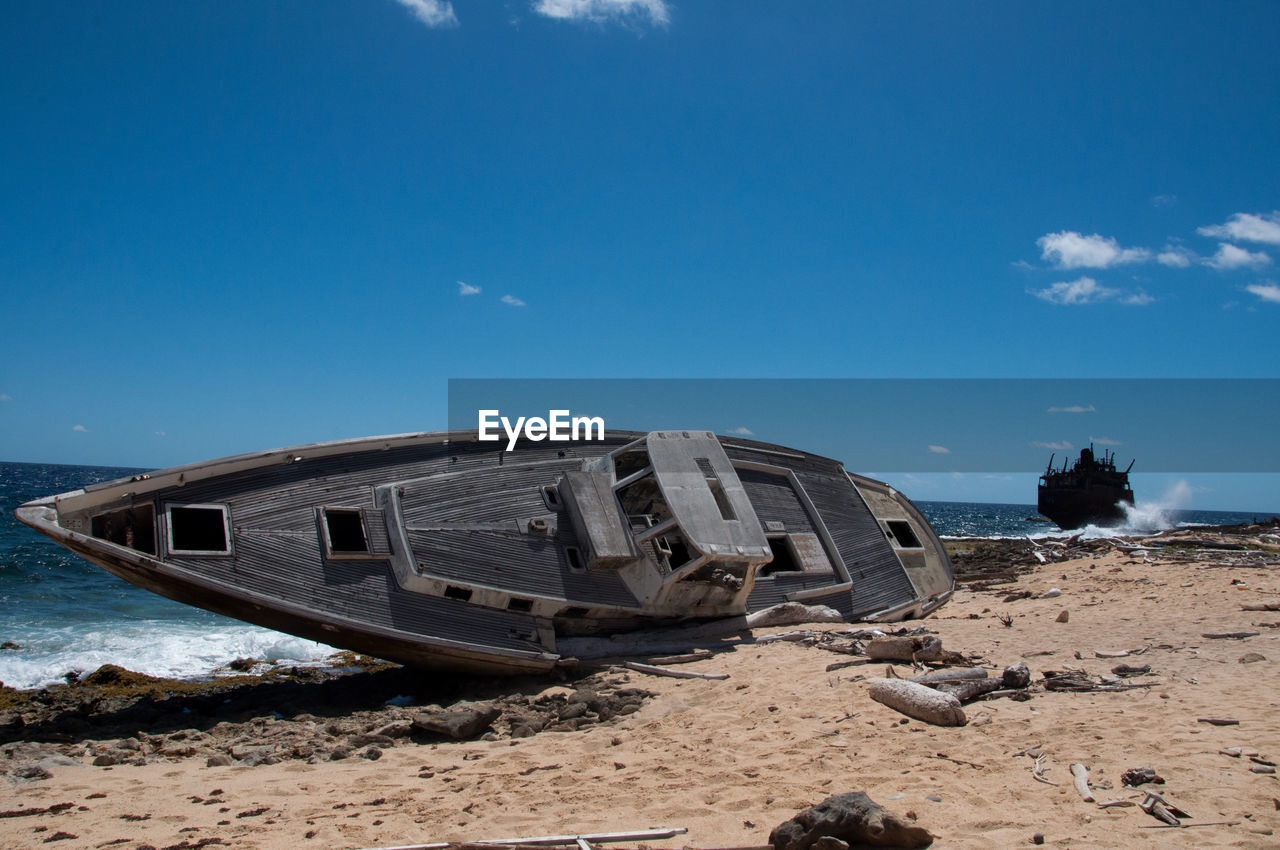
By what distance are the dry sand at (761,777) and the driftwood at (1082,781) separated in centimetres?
7

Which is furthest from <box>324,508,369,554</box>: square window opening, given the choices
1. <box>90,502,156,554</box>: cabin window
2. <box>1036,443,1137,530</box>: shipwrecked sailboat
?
<box>1036,443,1137,530</box>: shipwrecked sailboat

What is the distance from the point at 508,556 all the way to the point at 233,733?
4604 mm

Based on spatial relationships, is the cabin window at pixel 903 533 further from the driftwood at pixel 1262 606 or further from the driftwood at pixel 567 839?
the driftwood at pixel 567 839

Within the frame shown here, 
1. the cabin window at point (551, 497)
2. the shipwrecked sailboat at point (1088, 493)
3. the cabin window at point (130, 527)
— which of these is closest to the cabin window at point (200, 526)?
the cabin window at point (130, 527)

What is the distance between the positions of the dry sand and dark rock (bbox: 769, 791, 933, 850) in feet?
0.74

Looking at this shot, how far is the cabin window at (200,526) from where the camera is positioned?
11781 mm

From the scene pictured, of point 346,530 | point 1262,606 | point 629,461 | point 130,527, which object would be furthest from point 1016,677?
point 130,527

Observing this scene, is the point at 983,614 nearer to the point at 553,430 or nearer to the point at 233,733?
the point at 553,430

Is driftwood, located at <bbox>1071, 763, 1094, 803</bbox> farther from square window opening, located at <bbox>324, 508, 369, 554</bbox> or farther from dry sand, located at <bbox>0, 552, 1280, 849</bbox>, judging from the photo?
square window opening, located at <bbox>324, 508, 369, 554</bbox>

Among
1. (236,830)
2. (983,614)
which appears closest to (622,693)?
(236,830)

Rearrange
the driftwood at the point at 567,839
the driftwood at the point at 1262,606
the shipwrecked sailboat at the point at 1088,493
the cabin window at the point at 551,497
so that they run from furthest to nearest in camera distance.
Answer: the shipwrecked sailboat at the point at 1088,493 < the driftwood at the point at 1262,606 < the cabin window at the point at 551,497 < the driftwood at the point at 567,839

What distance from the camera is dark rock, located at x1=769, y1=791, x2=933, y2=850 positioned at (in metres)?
5.37

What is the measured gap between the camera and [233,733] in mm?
11203

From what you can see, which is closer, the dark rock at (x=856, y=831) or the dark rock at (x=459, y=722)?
the dark rock at (x=856, y=831)
